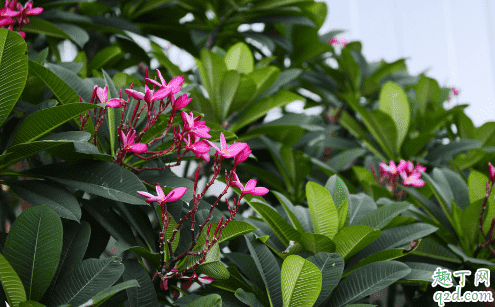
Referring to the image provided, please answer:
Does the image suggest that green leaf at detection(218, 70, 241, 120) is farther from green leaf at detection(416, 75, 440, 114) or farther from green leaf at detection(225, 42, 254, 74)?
green leaf at detection(416, 75, 440, 114)

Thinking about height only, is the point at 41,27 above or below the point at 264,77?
above

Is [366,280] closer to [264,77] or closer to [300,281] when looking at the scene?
[300,281]

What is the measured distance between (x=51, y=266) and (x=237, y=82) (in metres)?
0.70

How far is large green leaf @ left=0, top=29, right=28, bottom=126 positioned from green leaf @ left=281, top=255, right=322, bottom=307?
1.69ft

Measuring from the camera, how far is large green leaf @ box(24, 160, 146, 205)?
0.57 m

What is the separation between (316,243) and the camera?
695mm

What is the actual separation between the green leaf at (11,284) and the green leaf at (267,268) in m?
0.36

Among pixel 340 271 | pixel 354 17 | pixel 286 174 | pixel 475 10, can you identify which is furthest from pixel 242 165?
pixel 475 10

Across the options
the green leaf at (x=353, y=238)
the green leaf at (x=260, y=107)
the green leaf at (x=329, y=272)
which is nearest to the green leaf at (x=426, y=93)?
the green leaf at (x=260, y=107)

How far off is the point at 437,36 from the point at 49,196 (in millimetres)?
3912

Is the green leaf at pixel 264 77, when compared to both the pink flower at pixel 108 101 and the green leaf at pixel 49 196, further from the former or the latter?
the green leaf at pixel 49 196

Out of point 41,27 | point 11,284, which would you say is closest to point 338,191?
point 11,284

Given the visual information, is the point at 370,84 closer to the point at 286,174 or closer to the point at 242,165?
the point at 286,174

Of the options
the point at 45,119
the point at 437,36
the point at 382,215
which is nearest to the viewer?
the point at 45,119
